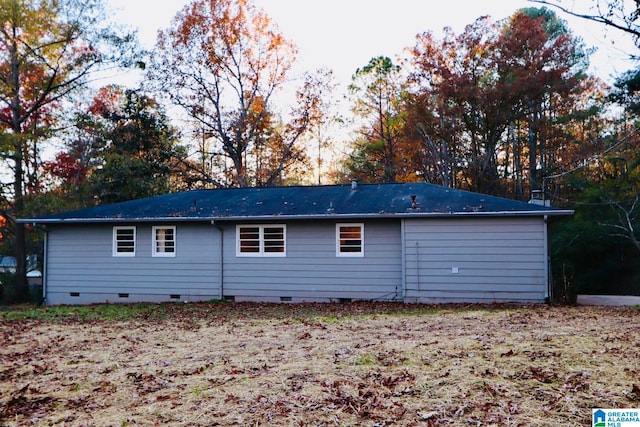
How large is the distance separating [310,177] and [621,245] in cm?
1649

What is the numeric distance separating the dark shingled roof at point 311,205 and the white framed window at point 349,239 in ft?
1.57

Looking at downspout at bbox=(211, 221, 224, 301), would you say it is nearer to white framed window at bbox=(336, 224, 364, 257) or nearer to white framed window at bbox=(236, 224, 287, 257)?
white framed window at bbox=(236, 224, 287, 257)

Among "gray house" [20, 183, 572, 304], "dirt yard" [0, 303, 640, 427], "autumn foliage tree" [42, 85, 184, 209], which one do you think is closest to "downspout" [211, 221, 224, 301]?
"gray house" [20, 183, 572, 304]

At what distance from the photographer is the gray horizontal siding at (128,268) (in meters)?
15.0

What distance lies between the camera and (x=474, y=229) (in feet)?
43.2

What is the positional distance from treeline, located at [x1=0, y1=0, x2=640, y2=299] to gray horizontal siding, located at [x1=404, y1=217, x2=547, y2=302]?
8.20m

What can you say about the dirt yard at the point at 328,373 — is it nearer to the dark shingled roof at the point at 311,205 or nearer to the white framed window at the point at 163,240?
the dark shingled roof at the point at 311,205

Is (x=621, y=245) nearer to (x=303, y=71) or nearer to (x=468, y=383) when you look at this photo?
(x=303, y=71)

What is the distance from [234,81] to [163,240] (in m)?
12.7

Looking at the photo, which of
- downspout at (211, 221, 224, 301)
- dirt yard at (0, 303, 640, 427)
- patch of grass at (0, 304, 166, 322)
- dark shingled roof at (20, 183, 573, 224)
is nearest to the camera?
dirt yard at (0, 303, 640, 427)

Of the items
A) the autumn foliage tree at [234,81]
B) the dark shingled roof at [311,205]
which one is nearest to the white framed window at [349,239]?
the dark shingled roof at [311,205]

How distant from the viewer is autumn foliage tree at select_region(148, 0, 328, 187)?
83.1ft

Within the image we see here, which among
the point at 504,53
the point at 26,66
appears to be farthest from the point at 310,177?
the point at 26,66

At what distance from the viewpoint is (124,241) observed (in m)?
15.6
